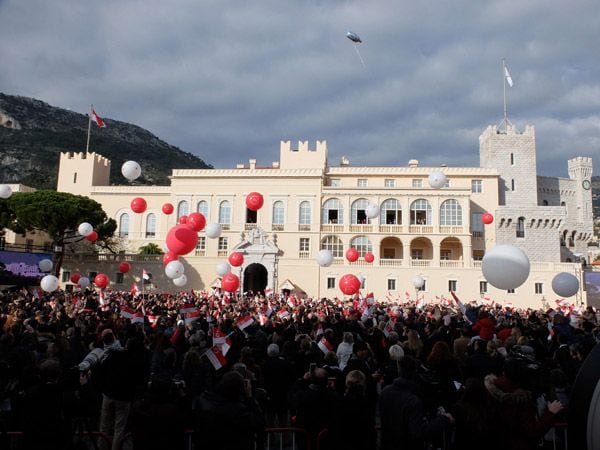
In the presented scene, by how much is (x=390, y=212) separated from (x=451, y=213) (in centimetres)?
530

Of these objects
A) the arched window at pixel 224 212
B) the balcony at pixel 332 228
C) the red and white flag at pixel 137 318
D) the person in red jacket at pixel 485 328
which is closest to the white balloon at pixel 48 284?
the red and white flag at pixel 137 318

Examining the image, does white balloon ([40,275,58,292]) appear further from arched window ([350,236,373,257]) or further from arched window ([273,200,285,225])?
arched window ([350,236,373,257])

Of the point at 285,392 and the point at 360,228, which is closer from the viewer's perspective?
the point at 285,392

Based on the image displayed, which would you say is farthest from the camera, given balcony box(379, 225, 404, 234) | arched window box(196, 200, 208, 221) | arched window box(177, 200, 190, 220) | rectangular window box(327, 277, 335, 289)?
arched window box(177, 200, 190, 220)

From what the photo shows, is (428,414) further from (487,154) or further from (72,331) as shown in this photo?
(487,154)

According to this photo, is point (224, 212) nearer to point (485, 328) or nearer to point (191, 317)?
point (191, 317)

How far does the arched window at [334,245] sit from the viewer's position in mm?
40781

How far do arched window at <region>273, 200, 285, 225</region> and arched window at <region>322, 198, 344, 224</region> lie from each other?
12.4ft

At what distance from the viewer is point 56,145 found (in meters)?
110

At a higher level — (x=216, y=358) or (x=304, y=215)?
(x=304, y=215)

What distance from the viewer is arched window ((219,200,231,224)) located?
42287 millimetres

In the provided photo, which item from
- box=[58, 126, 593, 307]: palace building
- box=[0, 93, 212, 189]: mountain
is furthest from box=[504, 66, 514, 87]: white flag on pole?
box=[0, 93, 212, 189]: mountain

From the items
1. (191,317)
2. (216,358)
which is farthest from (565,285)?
(216,358)

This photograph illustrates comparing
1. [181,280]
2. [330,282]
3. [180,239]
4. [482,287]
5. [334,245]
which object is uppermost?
[334,245]
